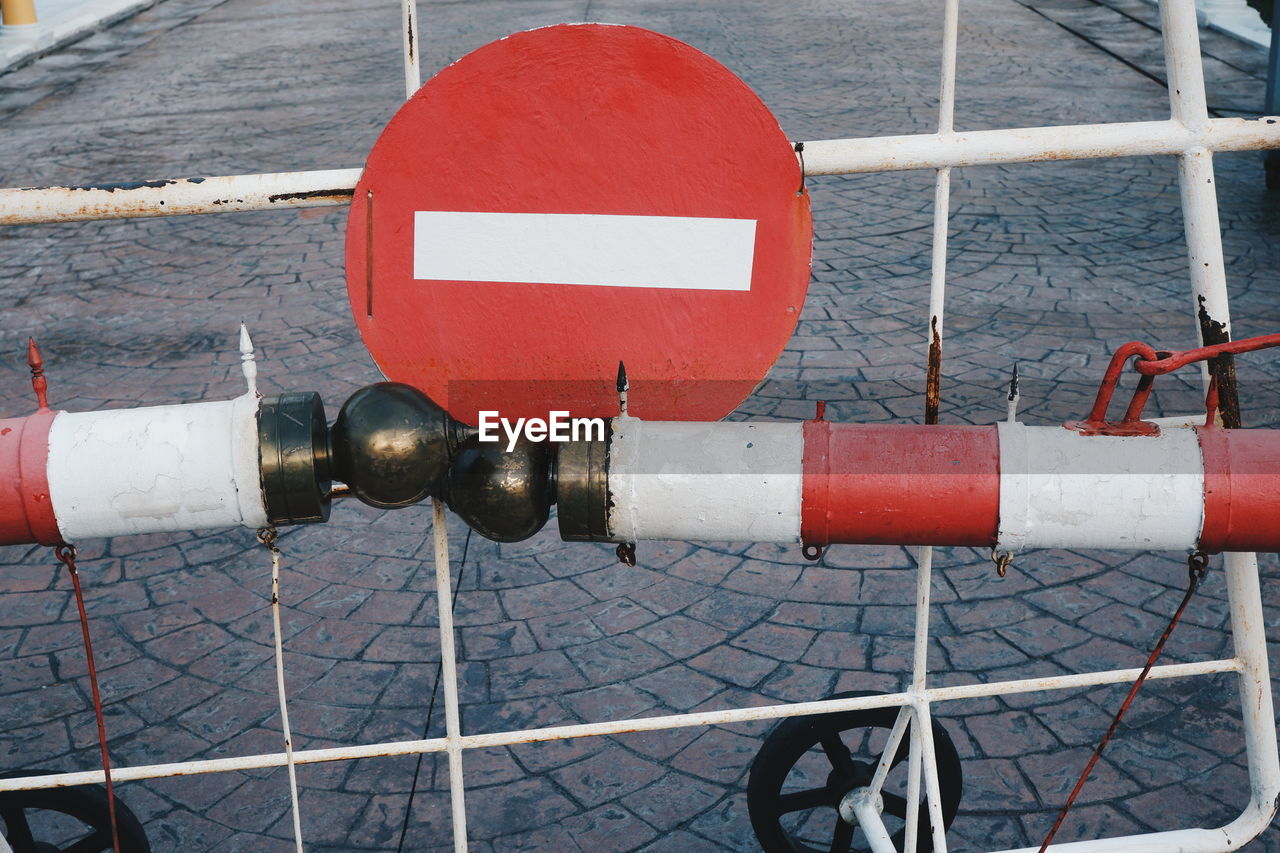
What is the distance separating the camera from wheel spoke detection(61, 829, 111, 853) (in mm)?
2293

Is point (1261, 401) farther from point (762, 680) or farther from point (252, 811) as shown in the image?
point (252, 811)

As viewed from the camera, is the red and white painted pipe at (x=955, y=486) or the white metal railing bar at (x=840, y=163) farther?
the white metal railing bar at (x=840, y=163)

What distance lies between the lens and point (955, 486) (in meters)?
1.52

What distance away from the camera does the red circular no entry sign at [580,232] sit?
1523mm

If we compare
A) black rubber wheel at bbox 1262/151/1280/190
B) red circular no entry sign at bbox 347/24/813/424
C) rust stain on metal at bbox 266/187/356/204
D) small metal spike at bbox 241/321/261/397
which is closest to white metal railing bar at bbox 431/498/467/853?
red circular no entry sign at bbox 347/24/813/424

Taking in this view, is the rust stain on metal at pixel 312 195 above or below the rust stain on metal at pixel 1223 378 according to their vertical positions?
above

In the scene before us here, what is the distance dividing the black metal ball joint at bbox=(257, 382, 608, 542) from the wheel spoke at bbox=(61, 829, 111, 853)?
1156 mm

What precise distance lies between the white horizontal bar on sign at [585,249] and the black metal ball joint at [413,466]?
197mm

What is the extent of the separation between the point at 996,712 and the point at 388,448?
2.48 m

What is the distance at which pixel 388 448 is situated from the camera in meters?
1.54

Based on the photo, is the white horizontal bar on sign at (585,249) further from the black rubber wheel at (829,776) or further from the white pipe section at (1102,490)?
the black rubber wheel at (829,776)

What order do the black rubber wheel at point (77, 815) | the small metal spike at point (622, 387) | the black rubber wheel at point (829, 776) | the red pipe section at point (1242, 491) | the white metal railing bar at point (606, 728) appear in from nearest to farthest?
the red pipe section at point (1242, 491), the small metal spike at point (622, 387), the white metal railing bar at point (606, 728), the black rubber wheel at point (77, 815), the black rubber wheel at point (829, 776)

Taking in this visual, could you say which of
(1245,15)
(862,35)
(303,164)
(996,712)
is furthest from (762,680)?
(1245,15)

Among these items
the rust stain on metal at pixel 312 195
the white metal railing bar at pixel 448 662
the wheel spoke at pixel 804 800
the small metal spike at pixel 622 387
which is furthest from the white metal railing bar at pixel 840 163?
the wheel spoke at pixel 804 800
